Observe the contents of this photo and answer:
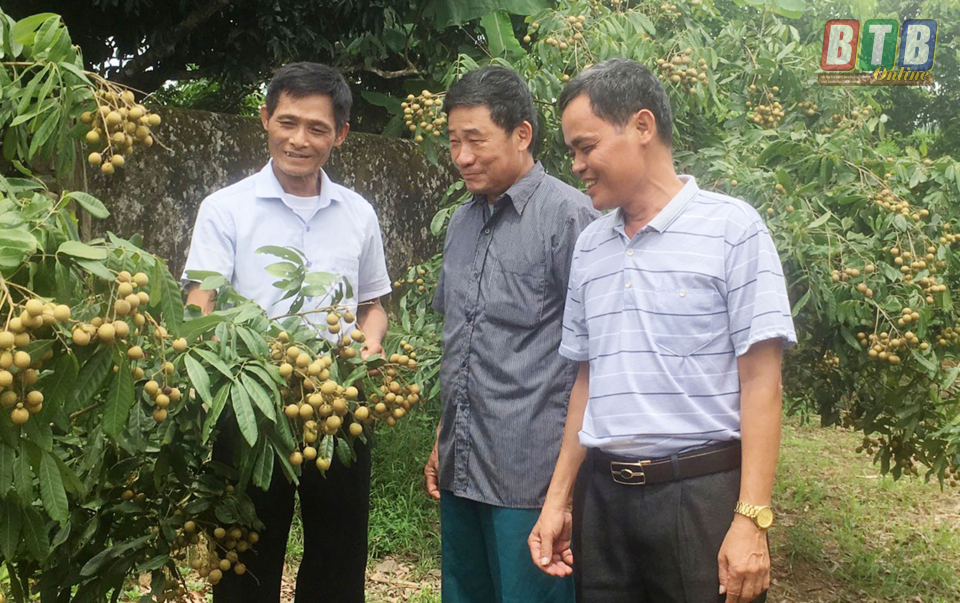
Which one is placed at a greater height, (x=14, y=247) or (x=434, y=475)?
(x=14, y=247)

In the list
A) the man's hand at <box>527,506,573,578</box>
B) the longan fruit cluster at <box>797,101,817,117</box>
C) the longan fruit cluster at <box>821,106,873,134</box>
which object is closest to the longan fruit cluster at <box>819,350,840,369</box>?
the longan fruit cluster at <box>821,106,873,134</box>

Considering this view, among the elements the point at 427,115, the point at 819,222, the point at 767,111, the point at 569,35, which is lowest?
the point at 819,222

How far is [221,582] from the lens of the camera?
250cm

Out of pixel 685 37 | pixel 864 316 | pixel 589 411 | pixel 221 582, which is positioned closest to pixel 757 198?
pixel 864 316

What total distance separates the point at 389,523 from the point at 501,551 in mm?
2119

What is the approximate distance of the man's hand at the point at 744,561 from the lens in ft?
5.65

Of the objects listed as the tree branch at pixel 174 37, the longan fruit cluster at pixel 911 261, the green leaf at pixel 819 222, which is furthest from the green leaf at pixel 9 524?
the tree branch at pixel 174 37

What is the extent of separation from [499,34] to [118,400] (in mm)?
4041

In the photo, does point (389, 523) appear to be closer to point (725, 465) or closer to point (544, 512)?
point (544, 512)

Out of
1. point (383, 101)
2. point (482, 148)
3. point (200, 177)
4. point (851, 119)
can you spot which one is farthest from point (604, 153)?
point (383, 101)

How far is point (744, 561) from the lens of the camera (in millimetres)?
1722

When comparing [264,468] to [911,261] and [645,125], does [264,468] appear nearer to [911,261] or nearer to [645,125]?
[645,125]

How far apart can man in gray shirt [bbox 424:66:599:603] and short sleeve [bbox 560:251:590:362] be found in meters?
0.19

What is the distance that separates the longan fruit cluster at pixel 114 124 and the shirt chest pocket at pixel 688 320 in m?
1.03
